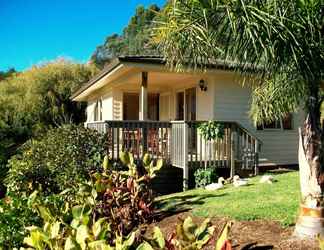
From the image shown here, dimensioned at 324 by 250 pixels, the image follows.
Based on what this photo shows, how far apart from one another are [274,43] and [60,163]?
5.85 meters

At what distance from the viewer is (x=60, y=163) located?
823 centimetres

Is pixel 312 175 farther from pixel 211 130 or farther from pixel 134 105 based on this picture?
pixel 134 105

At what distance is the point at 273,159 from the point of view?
39.4 feet

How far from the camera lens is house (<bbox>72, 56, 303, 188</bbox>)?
9695 millimetres

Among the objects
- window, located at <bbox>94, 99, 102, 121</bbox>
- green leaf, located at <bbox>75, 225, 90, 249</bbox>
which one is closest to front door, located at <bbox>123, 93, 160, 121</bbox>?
window, located at <bbox>94, 99, 102, 121</bbox>

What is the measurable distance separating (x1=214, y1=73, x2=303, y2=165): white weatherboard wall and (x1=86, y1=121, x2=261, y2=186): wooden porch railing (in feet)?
4.82

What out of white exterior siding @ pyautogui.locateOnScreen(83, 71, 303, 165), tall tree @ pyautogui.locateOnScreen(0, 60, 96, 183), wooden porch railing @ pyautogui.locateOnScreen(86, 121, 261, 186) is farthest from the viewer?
tall tree @ pyautogui.locateOnScreen(0, 60, 96, 183)

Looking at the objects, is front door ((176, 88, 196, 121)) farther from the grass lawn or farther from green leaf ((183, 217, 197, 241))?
green leaf ((183, 217, 197, 241))

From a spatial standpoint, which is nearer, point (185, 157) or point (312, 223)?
point (312, 223)

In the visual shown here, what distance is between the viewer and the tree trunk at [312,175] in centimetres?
422

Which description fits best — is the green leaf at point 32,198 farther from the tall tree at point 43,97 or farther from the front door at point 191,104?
the tall tree at point 43,97

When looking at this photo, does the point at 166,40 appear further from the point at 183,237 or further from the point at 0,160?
the point at 0,160

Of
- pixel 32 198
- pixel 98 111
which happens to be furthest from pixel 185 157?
pixel 98 111

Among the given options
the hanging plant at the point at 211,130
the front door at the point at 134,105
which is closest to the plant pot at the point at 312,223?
the hanging plant at the point at 211,130
